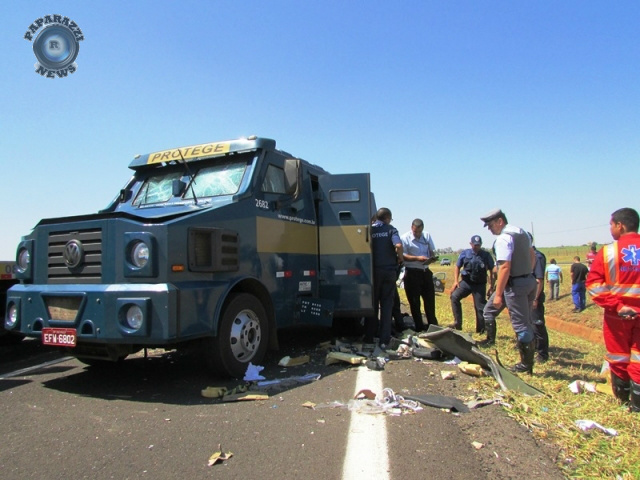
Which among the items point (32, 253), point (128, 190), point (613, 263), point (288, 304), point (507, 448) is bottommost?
point (507, 448)

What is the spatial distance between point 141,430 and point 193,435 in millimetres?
450

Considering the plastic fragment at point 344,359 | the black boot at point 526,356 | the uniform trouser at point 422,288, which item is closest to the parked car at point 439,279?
the uniform trouser at point 422,288

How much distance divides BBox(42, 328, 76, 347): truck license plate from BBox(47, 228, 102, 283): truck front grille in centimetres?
48

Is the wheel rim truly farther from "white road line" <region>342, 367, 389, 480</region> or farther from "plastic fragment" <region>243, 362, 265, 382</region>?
"white road line" <region>342, 367, 389, 480</region>

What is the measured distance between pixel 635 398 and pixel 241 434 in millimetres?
3165

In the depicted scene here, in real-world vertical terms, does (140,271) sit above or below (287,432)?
above

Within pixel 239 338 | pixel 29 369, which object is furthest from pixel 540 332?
pixel 29 369

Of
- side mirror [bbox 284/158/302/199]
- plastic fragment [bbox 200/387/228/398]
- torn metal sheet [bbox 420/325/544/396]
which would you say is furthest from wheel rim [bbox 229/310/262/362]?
torn metal sheet [bbox 420/325/544/396]

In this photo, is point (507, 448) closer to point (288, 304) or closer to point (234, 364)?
point (234, 364)

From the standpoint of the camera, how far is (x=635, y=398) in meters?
3.85

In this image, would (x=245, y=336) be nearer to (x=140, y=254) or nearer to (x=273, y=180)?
(x=140, y=254)

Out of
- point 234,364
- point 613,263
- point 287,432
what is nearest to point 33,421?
point 234,364

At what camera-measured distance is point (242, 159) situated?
19.2 feet

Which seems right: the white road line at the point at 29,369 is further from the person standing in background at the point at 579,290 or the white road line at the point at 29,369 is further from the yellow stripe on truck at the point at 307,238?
the person standing in background at the point at 579,290
